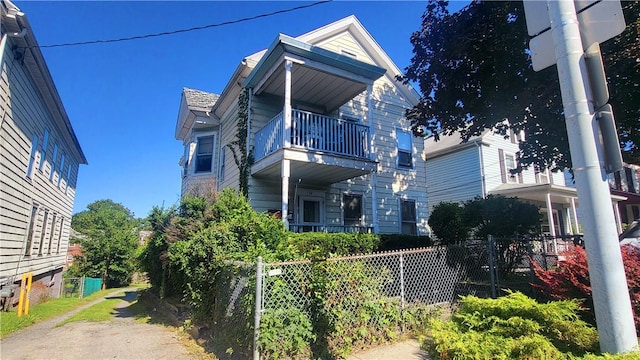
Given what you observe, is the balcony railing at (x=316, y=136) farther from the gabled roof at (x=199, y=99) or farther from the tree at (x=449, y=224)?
the gabled roof at (x=199, y=99)

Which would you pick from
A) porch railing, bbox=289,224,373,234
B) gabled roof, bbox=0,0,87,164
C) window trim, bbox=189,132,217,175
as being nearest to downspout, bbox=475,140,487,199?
porch railing, bbox=289,224,373,234

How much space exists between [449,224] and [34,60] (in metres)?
13.5

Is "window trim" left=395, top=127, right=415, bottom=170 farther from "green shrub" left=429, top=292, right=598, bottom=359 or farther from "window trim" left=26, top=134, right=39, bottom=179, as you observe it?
"window trim" left=26, top=134, right=39, bottom=179

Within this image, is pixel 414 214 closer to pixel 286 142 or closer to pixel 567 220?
pixel 286 142

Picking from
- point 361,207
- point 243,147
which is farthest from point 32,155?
point 361,207

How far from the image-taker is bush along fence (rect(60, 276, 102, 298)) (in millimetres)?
19328

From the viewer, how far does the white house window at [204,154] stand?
15.6 metres

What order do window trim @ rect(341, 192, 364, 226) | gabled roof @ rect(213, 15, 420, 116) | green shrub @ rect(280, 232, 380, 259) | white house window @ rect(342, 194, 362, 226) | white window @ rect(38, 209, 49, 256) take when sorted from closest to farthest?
green shrub @ rect(280, 232, 380, 259) < gabled roof @ rect(213, 15, 420, 116) < window trim @ rect(341, 192, 364, 226) < white house window @ rect(342, 194, 362, 226) < white window @ rect(38, 209, 49, 256)

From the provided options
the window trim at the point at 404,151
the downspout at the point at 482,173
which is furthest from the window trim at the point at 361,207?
the downspout at the point at 482,173

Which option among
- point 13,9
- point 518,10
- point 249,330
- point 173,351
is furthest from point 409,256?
point 13,9

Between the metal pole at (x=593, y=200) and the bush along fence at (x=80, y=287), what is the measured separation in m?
22.7

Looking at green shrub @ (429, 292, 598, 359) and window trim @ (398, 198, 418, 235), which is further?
window trim @ (398, 198, 418, 235)

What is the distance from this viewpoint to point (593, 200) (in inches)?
111

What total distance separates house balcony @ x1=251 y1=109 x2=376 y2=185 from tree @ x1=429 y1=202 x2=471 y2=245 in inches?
101
